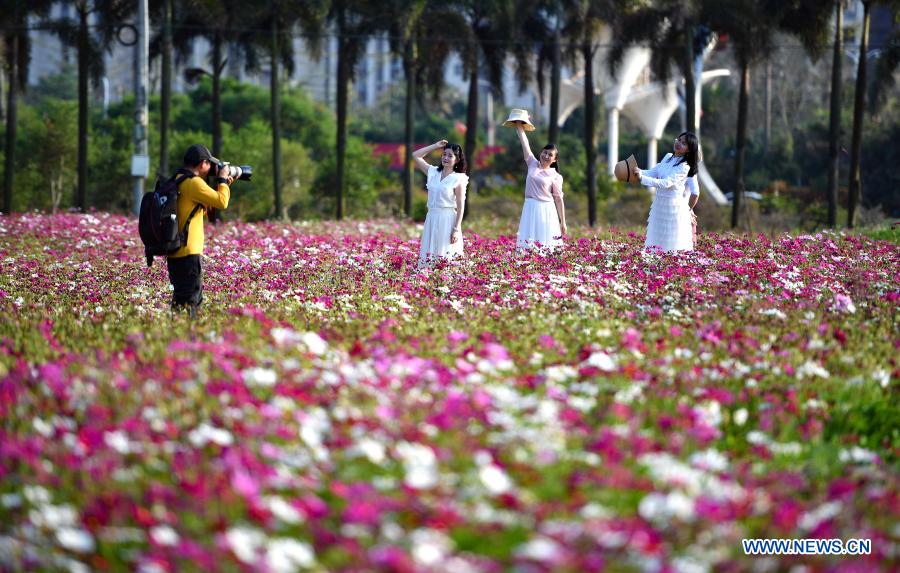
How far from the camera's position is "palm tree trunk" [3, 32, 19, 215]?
1336 inches

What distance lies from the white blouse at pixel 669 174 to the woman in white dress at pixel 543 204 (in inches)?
72.5

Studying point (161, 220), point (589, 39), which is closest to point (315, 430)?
point (161, 220)

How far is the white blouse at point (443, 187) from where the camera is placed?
13.3m

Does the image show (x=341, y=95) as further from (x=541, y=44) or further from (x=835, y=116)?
(x=835, y=116)

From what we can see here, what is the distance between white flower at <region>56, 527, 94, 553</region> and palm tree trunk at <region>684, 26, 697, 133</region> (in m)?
31.2

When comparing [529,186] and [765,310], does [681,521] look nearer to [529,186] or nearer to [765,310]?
[765,310]

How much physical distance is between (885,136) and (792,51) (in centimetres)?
2482

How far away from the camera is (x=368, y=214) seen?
4059cm

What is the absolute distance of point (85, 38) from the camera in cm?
3569

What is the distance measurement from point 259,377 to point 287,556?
160 centimetres

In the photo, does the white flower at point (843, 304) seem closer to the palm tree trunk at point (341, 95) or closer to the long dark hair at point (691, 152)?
the long dark hair at point (691, 152)

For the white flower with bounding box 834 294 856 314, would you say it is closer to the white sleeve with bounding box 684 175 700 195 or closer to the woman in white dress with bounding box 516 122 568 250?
the white sleeve with bounding box 684 175 700 195

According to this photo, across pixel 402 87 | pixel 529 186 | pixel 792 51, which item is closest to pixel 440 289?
pixel 529 186

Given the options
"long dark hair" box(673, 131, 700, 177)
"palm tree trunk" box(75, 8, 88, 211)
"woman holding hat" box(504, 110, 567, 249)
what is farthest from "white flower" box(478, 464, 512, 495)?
"palm tree trunk" box(75, 8, 88, 211)
